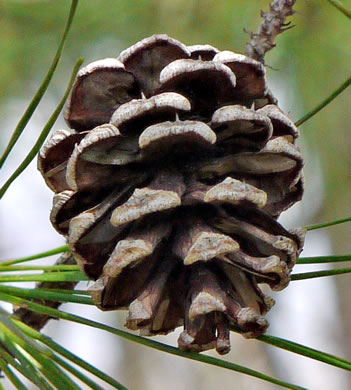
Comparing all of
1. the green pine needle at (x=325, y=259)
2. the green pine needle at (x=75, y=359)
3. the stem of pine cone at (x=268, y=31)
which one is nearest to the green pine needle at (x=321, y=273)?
the green pine needle at (x=325, y=259)

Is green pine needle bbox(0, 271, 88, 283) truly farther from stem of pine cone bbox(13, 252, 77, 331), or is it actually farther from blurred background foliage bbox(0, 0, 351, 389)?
blurred background foliage bbox(0, 0, 351, 389)

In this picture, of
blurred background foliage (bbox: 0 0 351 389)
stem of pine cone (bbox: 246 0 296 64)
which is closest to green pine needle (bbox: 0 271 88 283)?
stem of pine cone (bbox: 246 0 296 64)

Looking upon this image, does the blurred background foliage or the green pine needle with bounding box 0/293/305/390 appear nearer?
the green pine needle with bounding box 0/293/305/390

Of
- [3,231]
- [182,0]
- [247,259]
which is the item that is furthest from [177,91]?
[3,231]

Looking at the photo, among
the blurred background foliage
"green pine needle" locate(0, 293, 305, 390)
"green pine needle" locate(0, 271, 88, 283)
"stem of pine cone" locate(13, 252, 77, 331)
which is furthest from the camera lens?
the blurred background foliage

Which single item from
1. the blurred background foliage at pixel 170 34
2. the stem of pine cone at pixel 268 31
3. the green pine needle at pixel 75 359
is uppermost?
the blurred background foliage at pixel 170 34

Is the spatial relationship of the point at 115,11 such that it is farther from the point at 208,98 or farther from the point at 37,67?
→ the point at 208,98

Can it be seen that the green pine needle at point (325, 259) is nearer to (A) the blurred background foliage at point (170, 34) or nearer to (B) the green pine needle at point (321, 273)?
(B) the green pine needle at point (321, 273)
